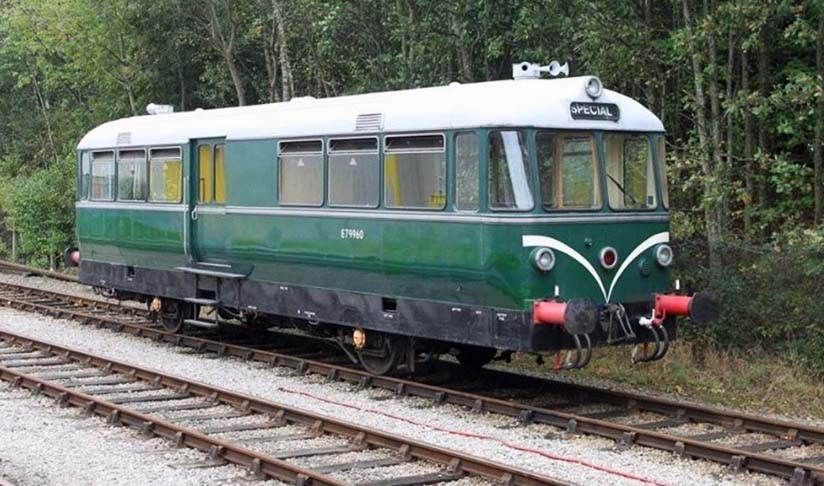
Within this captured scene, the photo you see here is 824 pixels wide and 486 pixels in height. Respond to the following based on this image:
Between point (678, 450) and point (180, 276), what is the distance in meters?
8.26

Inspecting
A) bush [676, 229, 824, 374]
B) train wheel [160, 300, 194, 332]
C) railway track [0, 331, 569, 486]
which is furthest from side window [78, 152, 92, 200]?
bush [676, 229, 824, 374]

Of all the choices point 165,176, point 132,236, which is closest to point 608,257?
point 165,176

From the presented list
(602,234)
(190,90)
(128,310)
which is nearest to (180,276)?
(128,310)

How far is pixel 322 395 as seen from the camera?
12047 millimetres

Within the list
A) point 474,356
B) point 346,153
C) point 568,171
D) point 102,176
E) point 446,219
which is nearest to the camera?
point 568,171

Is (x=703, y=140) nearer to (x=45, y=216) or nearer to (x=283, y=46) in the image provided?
(x=283, y=46)

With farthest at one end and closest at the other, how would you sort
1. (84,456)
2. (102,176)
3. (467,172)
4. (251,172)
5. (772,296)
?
(102,176)
(251,172)
(772,296)
(467,172)
(84,456)

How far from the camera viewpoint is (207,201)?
14.8 m

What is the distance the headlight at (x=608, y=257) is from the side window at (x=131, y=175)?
7.62 metres

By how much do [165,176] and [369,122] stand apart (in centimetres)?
469

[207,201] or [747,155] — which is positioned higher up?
[747,155]

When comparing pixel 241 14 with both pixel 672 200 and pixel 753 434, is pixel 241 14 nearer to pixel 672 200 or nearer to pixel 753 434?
pixel 672 200

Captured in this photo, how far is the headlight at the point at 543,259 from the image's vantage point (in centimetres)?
1038

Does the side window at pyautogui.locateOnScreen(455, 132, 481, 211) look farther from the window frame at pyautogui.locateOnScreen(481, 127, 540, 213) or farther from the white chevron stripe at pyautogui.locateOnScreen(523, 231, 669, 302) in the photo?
the white chevron stripe at pyautogui.locateOnScreen(523, 231, 669, 302)
